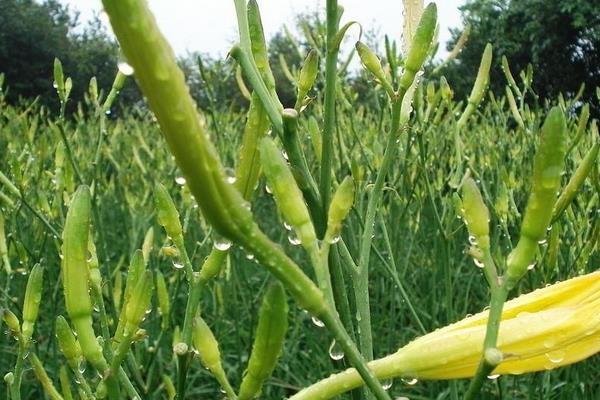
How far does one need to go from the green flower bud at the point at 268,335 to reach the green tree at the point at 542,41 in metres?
13.3

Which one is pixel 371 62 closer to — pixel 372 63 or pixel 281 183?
pixel 372 63

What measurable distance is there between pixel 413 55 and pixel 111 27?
0.36 m

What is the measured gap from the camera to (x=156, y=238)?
271cm

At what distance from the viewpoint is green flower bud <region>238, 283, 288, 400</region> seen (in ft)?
1.19

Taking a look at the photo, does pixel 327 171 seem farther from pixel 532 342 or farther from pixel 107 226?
pixel 107 226

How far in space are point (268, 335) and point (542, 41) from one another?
49.2 ft

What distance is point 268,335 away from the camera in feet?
1.23

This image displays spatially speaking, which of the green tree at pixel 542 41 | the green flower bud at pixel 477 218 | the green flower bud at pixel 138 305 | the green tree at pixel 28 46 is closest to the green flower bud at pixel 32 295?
the green flower bud at pixel 138 305

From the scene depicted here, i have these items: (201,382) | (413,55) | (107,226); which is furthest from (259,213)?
(413,55)

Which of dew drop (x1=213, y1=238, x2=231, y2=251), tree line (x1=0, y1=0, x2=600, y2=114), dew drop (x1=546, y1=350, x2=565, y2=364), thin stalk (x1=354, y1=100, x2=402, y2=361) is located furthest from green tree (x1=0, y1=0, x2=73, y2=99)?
dew drop (x1=546, y1=350, x2=565, y2=364)

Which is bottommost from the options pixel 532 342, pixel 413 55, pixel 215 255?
pixel 532 342

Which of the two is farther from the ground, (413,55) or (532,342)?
(413,55)

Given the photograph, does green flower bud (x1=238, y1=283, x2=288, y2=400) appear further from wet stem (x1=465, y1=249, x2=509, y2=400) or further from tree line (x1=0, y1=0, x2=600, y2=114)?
tree line (x1=0, y1=0, x2=600, y2=114)

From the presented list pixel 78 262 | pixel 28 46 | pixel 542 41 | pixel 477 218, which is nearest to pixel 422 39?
pixel 477 218
